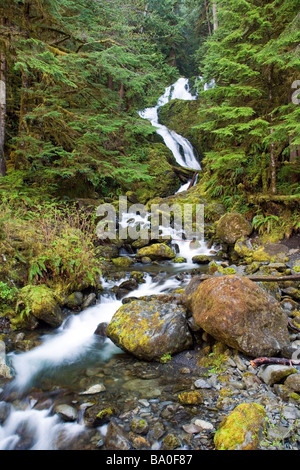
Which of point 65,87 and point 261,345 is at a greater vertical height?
point 65,87

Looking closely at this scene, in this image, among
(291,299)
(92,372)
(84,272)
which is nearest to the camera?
(92,372)

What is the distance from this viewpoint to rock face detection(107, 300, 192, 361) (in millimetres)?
3979

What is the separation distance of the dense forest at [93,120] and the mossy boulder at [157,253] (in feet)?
6.64

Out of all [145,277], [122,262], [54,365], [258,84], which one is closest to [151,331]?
[54,365]

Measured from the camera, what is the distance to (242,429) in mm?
2439

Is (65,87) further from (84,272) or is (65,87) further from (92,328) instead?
(92,328)

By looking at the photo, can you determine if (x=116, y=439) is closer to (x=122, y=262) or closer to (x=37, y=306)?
(x=37, y=306)

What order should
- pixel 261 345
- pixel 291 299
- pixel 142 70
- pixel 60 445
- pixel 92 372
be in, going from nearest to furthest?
pixel 60 445 < pixel 261 345 < pixel 92 372 < pixel 291 299 < pixel 142 70

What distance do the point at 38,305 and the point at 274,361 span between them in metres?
3.86

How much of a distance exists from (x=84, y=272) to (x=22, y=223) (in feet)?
6.01

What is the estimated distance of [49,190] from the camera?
32.1ft

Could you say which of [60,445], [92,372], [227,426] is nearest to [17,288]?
[92,372]

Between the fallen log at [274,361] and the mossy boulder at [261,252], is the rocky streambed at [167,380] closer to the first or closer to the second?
the fallen log at [274,361]

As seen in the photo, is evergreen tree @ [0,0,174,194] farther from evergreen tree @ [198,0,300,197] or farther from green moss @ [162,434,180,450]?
green moss @ [162,434,180,450]
